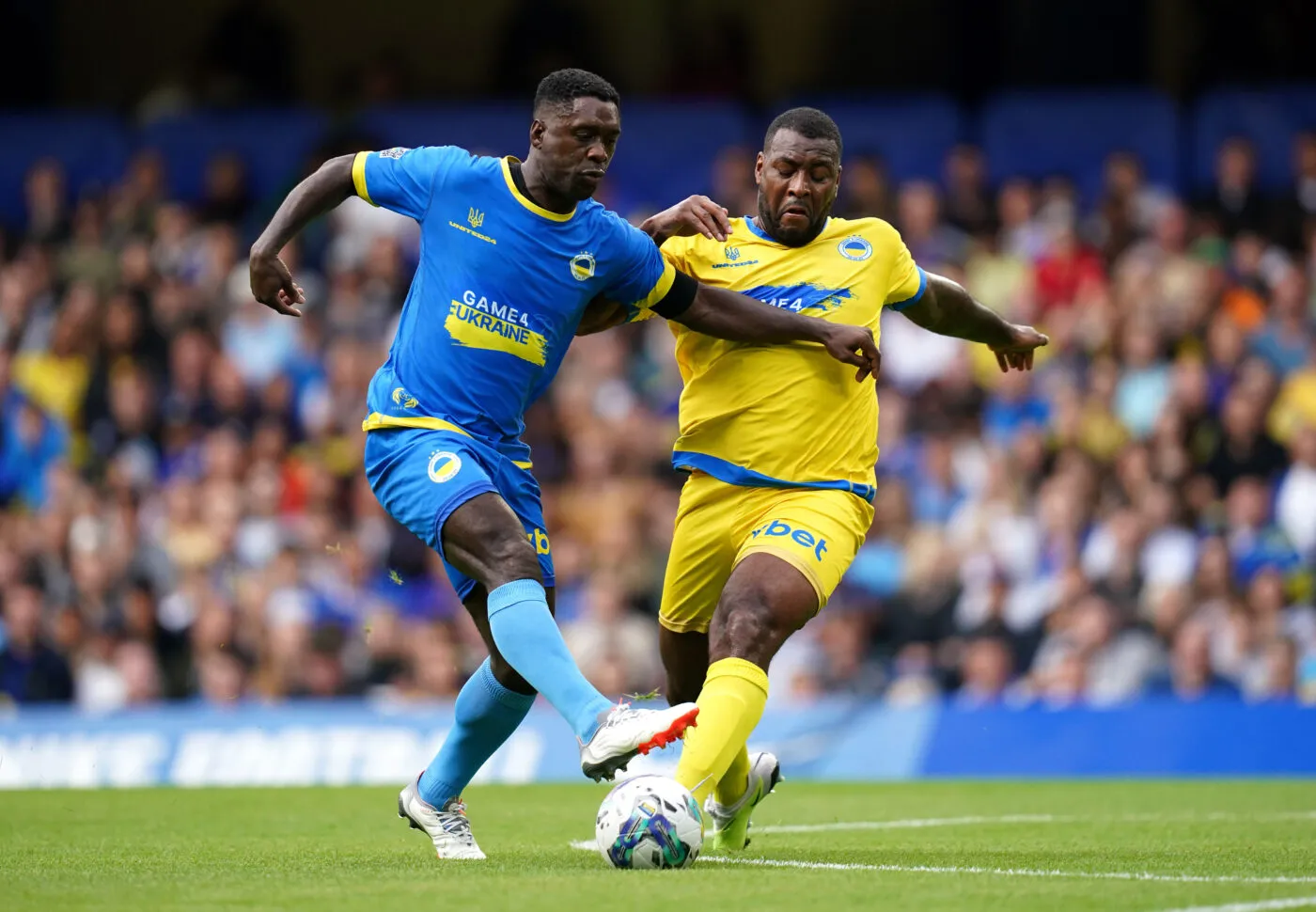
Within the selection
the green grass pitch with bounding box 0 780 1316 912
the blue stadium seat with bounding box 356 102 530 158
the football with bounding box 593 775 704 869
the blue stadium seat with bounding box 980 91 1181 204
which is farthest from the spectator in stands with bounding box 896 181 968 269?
the football with bounding box 593 775 704 869

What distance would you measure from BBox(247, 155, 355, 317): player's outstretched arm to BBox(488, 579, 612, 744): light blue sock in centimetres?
123

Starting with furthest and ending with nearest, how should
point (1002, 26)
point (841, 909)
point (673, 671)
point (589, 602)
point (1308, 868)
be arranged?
1. point (1002, 26)
2. point (589, 602)
3. point (673, 671)
4. point (1308, 868)
5. point (841, 909)

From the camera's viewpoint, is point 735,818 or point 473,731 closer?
point 473,731

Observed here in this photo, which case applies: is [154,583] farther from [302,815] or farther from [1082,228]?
[1082,228]

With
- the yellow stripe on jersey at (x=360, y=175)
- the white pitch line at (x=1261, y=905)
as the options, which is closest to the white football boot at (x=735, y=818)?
the white pitch line at (x=1261, y=905)

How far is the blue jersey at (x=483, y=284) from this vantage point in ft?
21.0

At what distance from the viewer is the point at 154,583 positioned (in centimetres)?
1487

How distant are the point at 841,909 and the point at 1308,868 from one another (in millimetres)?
1888

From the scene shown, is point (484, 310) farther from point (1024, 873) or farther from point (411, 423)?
point (1024, 873)

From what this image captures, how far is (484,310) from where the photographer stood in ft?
21.0

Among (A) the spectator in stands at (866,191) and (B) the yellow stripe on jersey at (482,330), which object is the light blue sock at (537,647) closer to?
(B) the yellow stripe on jersey at (482,330)

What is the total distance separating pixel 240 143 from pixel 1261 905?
15175mm

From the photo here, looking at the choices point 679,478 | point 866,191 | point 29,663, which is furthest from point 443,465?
point 866,191

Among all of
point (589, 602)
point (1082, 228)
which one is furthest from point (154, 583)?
point (1082, 228)
